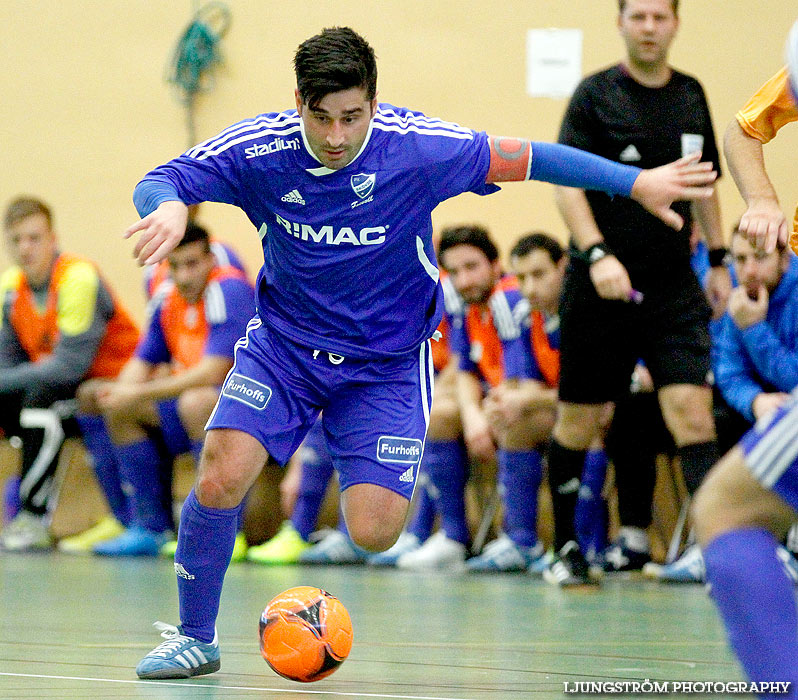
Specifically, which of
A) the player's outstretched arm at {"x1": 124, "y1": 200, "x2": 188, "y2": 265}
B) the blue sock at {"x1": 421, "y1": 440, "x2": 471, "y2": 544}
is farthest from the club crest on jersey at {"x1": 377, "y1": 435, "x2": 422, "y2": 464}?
the blue sock at {"x1": 421, "y1": 440, "x2": 471, "y2": 544}

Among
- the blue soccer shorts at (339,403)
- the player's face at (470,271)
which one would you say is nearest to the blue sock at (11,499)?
the player's face at (470,271)

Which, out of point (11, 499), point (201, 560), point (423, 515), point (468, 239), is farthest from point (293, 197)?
point (11, 499)

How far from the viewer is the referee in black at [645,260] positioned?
574 cm

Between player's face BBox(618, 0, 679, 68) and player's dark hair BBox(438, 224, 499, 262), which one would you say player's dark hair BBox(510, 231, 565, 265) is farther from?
player's face BBox(618, 0, 679, 68)

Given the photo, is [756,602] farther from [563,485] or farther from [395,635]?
[563,485]

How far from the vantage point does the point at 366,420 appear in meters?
4.20

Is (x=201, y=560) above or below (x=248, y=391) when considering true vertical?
below

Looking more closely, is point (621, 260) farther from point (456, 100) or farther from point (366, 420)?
point (456, 100)

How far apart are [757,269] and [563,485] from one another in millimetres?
1416

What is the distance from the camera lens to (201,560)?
3.83 meters

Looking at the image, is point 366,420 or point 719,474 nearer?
point 719,474

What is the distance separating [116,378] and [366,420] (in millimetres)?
5515

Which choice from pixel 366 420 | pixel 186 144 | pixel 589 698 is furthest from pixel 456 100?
pixel 589 698

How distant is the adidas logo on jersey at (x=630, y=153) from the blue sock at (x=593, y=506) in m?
2.15
